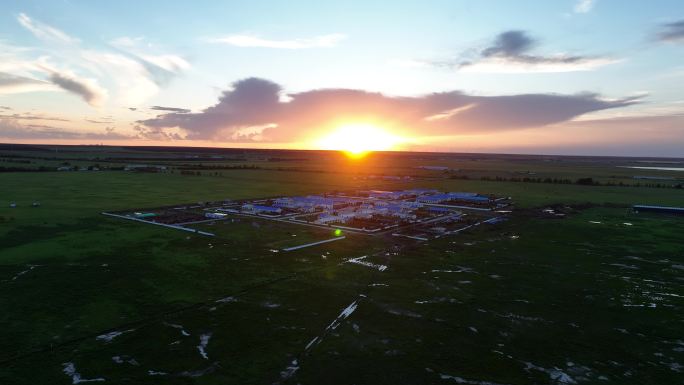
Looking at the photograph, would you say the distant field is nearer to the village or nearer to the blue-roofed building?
the village

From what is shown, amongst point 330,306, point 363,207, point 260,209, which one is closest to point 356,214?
point 363,207

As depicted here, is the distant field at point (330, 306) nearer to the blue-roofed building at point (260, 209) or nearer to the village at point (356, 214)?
the village at point (356, 214)

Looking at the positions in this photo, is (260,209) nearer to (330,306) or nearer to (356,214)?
(356,214)

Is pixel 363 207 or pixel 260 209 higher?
pixel 260 209

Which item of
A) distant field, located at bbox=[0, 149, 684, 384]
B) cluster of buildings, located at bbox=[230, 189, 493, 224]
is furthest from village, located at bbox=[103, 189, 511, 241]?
distant field, located at bbox=[0, 149, 684, 384]

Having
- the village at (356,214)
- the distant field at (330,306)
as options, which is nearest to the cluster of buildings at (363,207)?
the village at (356,214)

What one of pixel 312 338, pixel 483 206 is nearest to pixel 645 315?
pixel 312 338

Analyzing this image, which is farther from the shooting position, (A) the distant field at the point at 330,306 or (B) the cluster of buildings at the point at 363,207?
(B) the cluster of buildings at the point at 363,207

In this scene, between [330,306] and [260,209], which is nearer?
[330,306]
